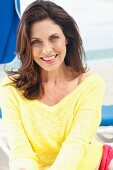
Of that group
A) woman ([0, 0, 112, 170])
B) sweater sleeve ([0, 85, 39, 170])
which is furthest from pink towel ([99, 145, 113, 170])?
sweater sleeve ([0, 85, 39, 170])

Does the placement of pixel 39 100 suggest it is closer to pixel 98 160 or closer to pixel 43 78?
pixel 43 78

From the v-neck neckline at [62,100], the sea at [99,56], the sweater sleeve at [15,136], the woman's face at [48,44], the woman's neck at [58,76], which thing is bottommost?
the sea at [99,56]

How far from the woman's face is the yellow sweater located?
0.13m

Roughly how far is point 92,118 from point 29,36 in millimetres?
316

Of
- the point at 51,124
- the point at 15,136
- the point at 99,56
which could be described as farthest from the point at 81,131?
the point at 99,56

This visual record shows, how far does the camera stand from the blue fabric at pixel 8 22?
230cm

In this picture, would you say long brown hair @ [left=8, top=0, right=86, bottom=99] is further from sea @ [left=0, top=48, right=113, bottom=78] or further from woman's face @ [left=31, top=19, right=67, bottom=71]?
sea @ [left=0, top=48, right=113, bottom=78]

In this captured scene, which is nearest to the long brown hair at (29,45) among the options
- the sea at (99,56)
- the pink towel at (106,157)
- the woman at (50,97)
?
the woman at (50,97)

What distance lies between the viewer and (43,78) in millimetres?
1360

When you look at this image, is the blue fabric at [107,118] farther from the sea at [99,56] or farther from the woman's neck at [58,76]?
the sea at [99,56]

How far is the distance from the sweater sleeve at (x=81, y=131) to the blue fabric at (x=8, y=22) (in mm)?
1141

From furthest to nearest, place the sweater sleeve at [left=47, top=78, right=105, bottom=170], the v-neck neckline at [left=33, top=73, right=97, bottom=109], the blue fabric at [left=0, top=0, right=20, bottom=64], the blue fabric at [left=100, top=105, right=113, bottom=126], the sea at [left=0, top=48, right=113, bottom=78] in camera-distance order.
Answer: the sea at [left=0, top=48, right=113, bottom=78], the blue fabric at [left=0, top=0, right=20, bottom=64], the blue fabric at [left=100, top=105, right=113, bottom=126], the v-neck neckline at [left=33, top=73, right=97, bottom=109], the sweater sleeve at [left=47, top=78, right=105, bottom=170]

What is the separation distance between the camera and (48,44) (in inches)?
48.0

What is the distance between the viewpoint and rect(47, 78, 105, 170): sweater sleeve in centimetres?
116
